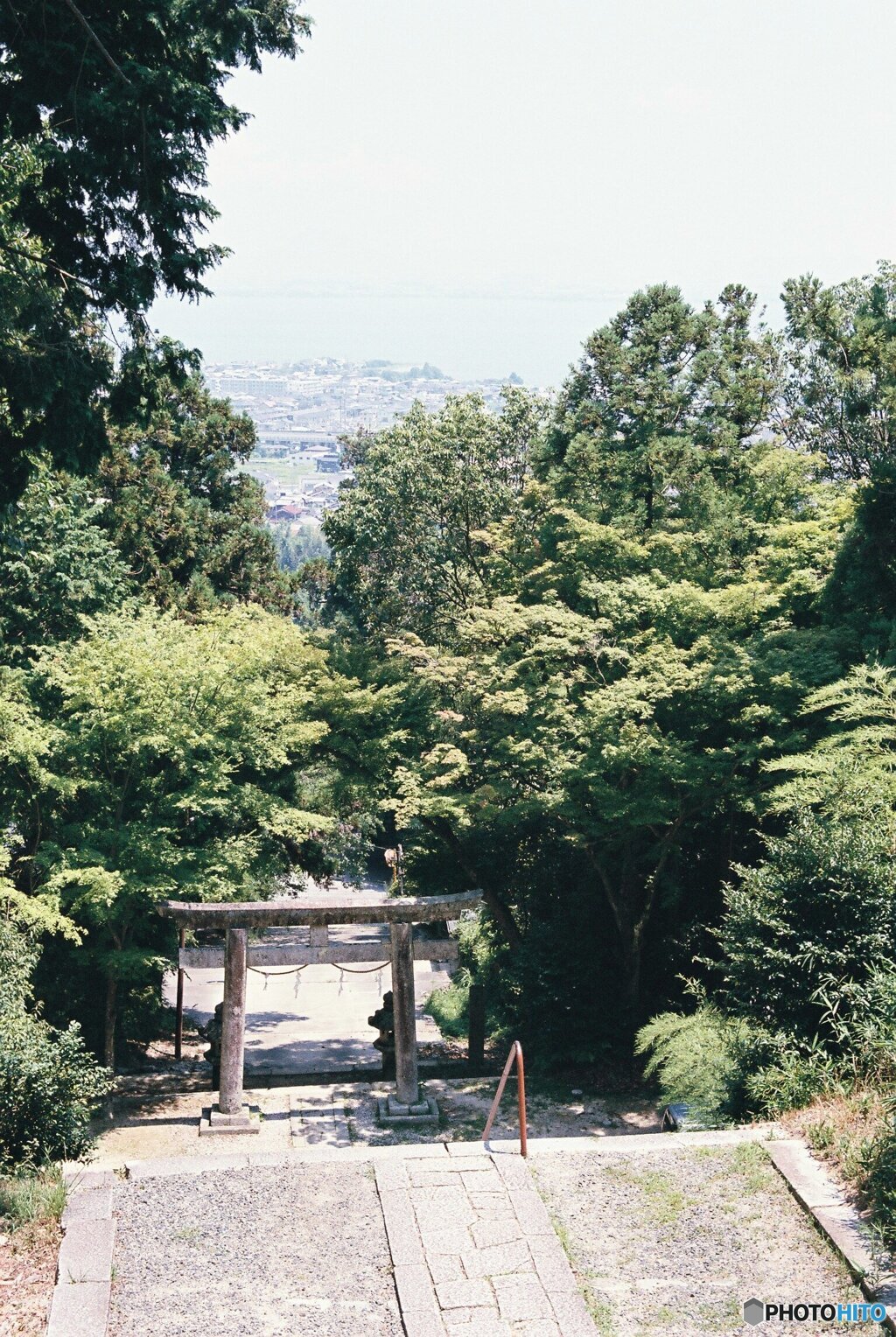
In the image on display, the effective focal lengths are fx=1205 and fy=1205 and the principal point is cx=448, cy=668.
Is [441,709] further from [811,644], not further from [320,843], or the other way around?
[811,644]

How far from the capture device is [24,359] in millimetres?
11055

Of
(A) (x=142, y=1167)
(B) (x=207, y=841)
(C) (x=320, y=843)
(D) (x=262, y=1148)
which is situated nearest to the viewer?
(A) (x=142, y=1167)

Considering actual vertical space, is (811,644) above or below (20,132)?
below

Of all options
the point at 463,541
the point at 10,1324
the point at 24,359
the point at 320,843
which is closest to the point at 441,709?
the point at 320,843

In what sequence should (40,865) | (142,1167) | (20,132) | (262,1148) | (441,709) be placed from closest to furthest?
(142,1167) → (20,132) → (262,1148) → (40,865) → (441,709)

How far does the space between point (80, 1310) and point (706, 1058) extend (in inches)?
260

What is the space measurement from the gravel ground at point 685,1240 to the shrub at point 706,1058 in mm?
1412

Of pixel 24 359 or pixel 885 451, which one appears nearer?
pixel 24 359

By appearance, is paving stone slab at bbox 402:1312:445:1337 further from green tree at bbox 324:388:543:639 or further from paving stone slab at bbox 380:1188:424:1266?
green tree at bbox 324:388:543:639

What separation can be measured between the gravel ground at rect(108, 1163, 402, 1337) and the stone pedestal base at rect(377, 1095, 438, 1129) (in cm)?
596

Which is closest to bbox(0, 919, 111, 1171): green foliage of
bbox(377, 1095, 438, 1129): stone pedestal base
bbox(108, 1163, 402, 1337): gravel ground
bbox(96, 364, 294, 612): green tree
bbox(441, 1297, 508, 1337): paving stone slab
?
bbox(108, 1163, 402, 1337): gravel ground

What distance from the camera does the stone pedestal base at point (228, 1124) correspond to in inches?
577

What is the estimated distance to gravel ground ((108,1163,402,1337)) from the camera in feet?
23.5

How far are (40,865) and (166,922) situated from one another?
2470 mm
